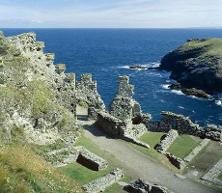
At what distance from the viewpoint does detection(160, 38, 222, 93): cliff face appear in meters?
135

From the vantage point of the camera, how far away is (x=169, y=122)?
52125 millimetres

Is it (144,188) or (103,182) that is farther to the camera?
(103,182)

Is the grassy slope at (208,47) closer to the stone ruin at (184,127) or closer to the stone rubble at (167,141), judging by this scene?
the stone ruin at (184,127)

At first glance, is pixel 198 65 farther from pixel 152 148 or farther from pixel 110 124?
pixel 152 148

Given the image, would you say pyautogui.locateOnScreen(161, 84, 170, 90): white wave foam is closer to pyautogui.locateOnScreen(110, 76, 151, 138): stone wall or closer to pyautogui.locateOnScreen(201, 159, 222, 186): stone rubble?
pyautogui.locateOnScreen(110, 76, 151, 138): stone wall

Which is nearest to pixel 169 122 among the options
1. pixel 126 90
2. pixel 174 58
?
pixel 126 90

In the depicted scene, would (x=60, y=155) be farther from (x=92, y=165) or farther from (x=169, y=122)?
(x=169, y=122)

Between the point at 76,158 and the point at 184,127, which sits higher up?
the point at 76,158

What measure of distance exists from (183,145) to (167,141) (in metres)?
1.74

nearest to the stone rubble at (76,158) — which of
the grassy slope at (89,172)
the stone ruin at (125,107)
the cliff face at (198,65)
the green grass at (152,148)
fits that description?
the grassy slope at (89,172)

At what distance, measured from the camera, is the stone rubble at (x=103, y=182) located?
34.3 m

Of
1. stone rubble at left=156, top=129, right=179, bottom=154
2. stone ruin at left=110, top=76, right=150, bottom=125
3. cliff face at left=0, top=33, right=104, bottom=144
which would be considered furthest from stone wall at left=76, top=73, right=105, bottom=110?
stone rubble at left=156, top=129, right=179, bottom=154

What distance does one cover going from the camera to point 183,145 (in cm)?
4731

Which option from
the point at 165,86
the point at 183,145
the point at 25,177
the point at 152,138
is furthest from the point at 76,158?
the point at 165,86
